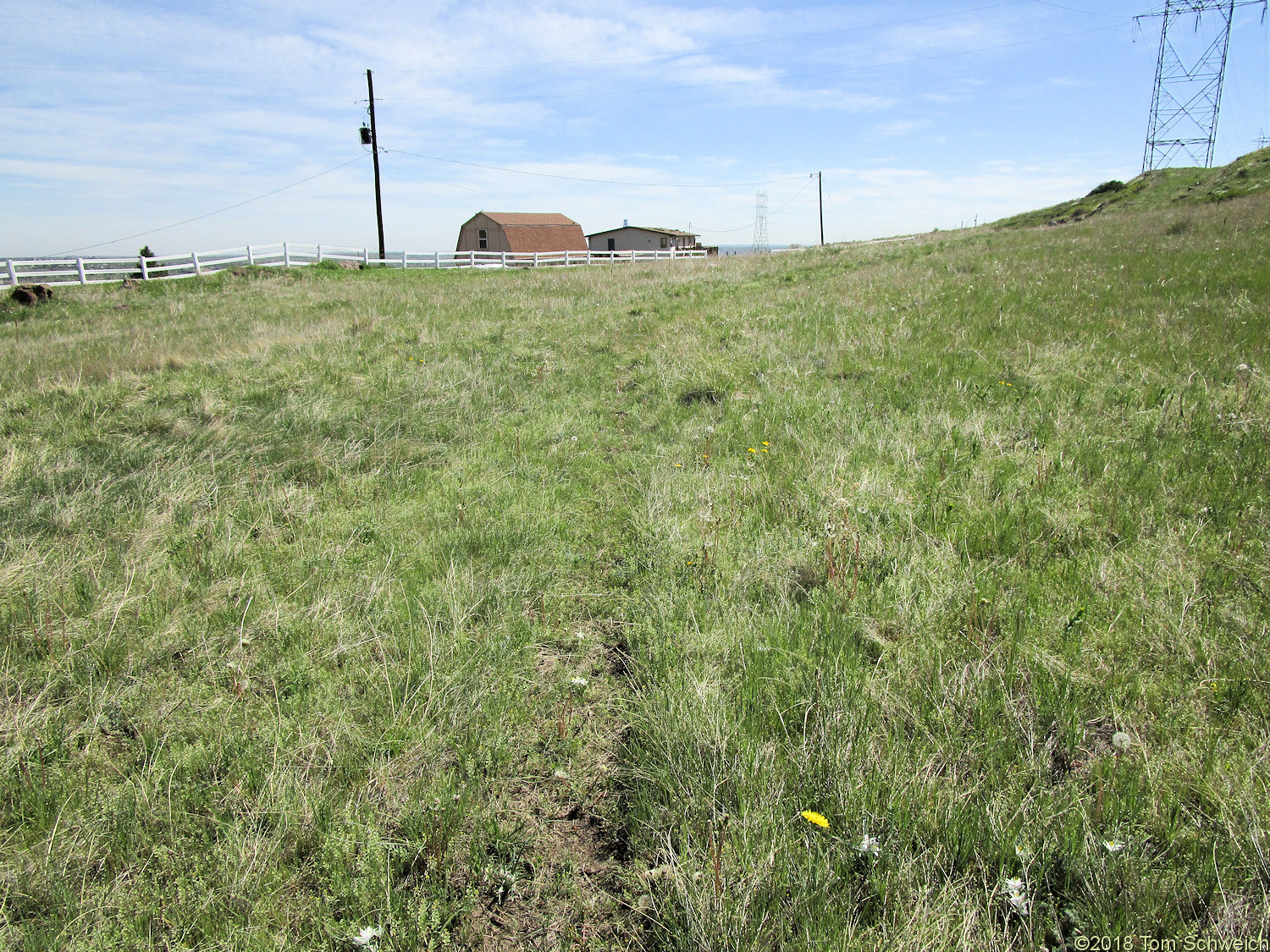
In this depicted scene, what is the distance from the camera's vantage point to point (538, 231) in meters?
65.6

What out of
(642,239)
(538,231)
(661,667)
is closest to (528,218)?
(538,231)

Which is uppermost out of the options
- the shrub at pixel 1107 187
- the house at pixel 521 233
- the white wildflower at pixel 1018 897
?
the house at pixel 521 233

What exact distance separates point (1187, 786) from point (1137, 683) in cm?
57

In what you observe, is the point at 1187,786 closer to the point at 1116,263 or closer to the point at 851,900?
the point at 851,900

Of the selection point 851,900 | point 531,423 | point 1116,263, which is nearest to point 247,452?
point 531,423

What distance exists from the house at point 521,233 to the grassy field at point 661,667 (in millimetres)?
61780

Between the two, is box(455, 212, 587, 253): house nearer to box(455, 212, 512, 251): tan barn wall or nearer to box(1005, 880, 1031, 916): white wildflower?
box(455, 212, 512, 251): tan barn wall

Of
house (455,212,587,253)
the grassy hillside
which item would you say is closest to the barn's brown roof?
house (455,212,587,253)

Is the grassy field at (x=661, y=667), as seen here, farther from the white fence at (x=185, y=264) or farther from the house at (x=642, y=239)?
the house at (x=642, y=239)

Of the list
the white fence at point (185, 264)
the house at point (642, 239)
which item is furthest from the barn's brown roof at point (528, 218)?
the white fence at point (185, 264)

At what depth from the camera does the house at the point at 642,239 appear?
7825 cm

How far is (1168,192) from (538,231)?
2088 inches

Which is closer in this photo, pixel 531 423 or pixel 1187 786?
pixel 1187 786

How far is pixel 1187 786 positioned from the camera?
211 cm
